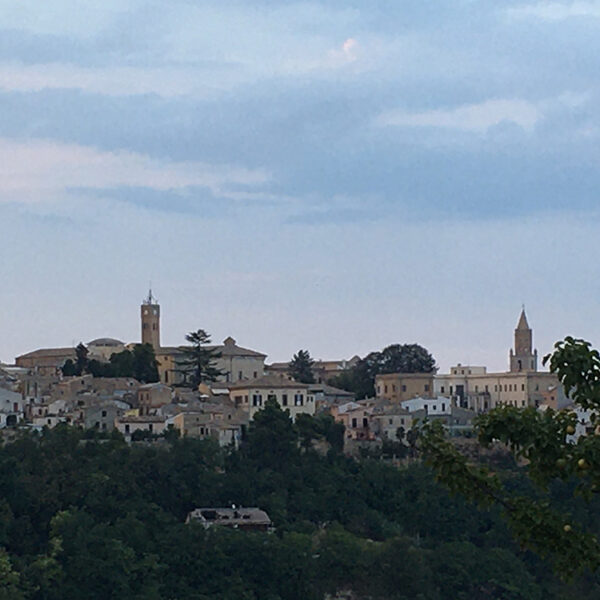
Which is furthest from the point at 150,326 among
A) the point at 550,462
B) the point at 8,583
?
the point at 550,462

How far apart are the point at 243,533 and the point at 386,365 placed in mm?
26231

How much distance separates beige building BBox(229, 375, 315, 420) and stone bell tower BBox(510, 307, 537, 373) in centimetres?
1920

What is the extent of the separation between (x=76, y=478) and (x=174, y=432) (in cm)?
727

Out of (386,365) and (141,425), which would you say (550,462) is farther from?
(386,365)

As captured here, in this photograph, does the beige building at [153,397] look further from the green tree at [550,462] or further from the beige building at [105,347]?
the green tree at [550,462]

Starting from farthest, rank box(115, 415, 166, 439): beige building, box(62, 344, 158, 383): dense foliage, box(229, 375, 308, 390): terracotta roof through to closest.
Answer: box(62, 344, 158, 383): dense foliage → box(229, 375, 308, 390): terracotta roof → box(115, 415, 166, 439): beige building

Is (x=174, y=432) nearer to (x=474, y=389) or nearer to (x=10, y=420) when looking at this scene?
(x=10, y=420)

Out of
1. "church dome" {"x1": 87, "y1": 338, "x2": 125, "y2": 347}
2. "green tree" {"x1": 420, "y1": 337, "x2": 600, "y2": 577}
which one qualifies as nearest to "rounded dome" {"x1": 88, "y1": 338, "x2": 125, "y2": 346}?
"church dome" {"x1": 87, "y1": 338, "x2": 125, "y2": 347}

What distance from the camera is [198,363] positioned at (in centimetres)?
6888

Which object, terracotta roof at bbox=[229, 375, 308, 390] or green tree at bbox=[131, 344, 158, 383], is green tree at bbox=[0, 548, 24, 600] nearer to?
terracotta roof at bbox=[229, 375, 308, 390]

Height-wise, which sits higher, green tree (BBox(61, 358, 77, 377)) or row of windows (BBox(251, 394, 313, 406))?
green tree (BBox(61, 358, 77, 377))

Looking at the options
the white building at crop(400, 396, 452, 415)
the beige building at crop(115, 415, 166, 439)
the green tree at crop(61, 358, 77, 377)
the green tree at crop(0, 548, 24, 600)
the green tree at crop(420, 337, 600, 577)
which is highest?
the green tree at crop(61, 358, 77, 377)

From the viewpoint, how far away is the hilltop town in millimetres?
58219

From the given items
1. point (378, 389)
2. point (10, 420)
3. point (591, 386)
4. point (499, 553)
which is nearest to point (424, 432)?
point (591, 386)
